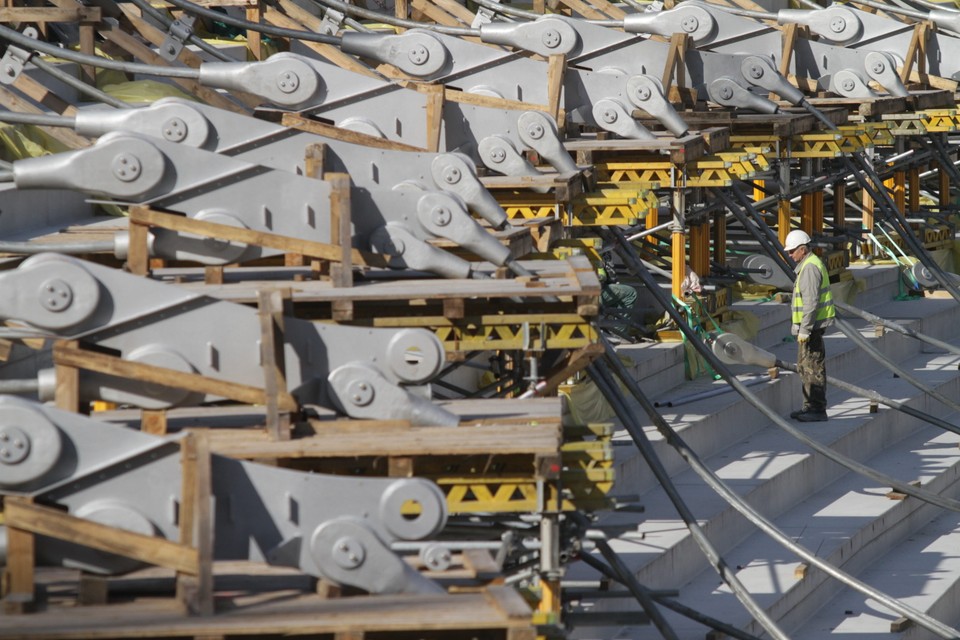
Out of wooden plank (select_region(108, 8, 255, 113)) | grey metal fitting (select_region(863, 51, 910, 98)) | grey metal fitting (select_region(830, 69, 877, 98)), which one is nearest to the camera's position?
wooden plank (select_region(108, 8, 255, 113))

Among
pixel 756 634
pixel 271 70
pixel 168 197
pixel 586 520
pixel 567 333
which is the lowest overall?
pixel 756 634

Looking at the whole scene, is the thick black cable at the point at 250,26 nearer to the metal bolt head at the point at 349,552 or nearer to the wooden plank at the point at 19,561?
the metal bolt head at the point at 349,552

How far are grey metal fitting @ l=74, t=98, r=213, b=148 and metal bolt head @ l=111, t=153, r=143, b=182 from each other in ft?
4.40

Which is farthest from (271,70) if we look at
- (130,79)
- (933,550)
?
(933,550)

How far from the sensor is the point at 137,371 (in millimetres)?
7984

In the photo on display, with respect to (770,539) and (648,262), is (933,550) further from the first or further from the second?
(648,262)

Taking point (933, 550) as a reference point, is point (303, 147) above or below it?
above

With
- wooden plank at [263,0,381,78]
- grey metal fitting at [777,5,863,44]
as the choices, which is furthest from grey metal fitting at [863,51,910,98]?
wooden plank at [263,0,381,78]

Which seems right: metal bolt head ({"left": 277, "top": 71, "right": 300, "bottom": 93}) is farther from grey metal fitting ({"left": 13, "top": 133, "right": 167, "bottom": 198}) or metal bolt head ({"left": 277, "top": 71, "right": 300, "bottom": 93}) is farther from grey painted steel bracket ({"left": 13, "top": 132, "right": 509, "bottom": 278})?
grey metal fitting ({"left": 13, "top": 133, "right": 167, "bottom": 198})

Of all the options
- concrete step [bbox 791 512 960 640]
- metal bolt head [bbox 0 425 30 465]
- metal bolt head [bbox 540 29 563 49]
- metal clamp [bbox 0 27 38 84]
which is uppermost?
metal bolt head [bbox 540 29 563 49]

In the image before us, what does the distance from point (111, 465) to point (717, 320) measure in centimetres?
1225

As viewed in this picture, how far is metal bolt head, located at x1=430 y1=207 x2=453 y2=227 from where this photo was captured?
31.7 ft

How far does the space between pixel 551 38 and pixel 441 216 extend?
19.9 feet

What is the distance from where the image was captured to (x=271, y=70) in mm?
12047
